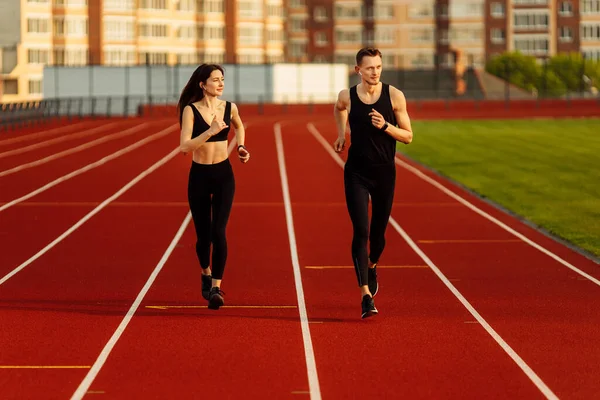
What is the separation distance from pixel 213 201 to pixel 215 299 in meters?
0.78

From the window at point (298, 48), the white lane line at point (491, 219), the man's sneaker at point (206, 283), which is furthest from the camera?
the window at point (298, 48)

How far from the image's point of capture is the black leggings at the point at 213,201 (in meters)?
11.2

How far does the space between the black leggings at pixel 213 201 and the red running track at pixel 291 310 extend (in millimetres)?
547

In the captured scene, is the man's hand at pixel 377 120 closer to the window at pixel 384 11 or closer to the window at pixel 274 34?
the window at pixel 274 34

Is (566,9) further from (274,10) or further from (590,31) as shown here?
(274,10)

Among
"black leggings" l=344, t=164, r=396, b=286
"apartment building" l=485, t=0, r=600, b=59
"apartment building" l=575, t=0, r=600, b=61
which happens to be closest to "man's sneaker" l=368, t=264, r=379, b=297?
"black leggings" l=344, t=164, r=396, b=286

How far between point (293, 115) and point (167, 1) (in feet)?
171

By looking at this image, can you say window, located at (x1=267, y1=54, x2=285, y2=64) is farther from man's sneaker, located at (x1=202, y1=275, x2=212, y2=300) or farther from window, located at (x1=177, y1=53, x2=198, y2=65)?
man's sneaker, located at (x1=202, y1=275, x2=212, y2=300)

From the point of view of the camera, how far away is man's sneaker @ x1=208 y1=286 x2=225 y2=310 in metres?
11.3

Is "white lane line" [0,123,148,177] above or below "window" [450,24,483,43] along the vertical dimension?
below

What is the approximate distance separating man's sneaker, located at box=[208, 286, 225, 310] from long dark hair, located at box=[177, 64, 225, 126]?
4.58ft

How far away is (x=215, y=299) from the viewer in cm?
1130

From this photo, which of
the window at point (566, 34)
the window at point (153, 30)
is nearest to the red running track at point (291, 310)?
the window at point (153, 30)

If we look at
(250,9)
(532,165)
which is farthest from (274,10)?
(532,165)
